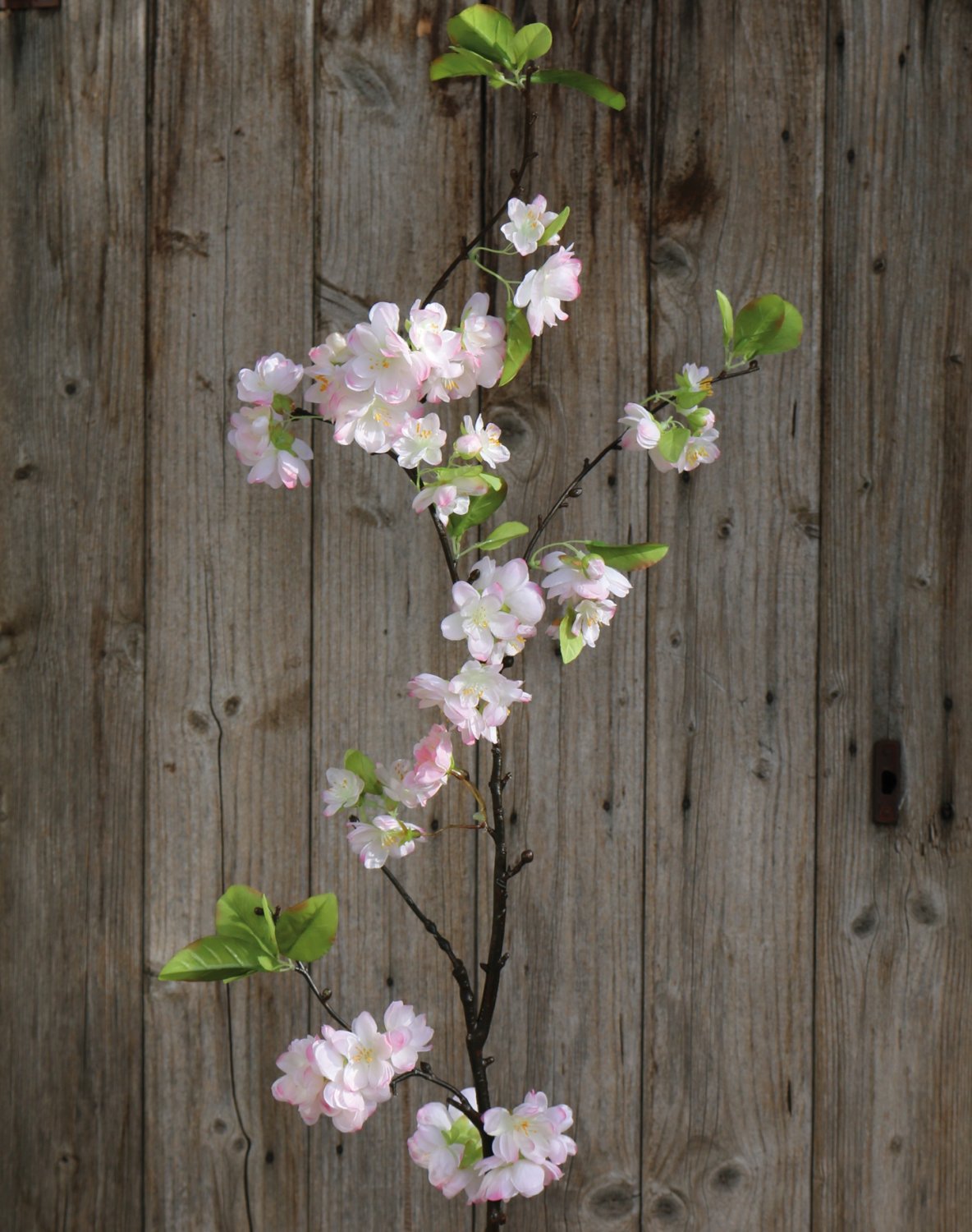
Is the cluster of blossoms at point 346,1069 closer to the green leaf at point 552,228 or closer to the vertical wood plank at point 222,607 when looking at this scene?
the vertical wood plank at point 222,607

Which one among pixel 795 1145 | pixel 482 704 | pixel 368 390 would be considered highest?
pixel 368 390

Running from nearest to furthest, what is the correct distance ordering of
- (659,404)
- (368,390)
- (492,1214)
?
(368,390), (492,1214), (659,404)

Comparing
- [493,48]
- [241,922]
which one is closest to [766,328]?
[493,48]

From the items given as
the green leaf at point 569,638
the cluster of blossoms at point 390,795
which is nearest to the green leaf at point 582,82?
the green leaf at point 569,638

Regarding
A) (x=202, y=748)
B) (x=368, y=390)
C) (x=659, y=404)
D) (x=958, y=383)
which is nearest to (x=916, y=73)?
(x=958, y=383)

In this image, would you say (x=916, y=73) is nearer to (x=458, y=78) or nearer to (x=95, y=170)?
(x=458, y=78)

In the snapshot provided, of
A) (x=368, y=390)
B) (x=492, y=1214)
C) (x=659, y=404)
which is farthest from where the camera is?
(x=659, y=404)

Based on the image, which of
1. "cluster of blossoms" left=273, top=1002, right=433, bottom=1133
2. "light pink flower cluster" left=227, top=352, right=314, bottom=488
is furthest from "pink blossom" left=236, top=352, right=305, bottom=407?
"cluster of blossoms" left=273, top=1002, right=433, bottom=1133
